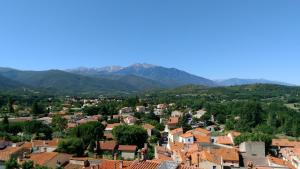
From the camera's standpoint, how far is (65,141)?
4650 centimetres

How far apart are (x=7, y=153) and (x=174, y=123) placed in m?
49.8

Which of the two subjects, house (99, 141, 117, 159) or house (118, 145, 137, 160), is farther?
house (99, 141, 117, 159)

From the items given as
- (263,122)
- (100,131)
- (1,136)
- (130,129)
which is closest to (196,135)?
(130,129)

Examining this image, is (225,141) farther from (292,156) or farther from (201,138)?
(292,156)

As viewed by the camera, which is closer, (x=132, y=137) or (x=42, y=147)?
(x=42, y=147)

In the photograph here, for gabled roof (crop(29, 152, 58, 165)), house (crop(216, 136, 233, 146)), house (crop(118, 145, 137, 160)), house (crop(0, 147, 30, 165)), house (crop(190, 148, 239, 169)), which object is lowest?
house (crop(118, 145, 137, 160))

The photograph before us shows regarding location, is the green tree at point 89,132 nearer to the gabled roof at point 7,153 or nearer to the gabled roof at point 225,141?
the gabled roof at point 7,153

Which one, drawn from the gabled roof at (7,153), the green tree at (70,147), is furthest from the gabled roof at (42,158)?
the green tree at (70,147)

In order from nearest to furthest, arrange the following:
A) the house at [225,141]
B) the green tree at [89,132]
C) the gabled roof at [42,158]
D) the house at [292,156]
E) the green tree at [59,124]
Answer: the gabled roof at [42,158]
the house at [292,156]
the house at [225,141]
the green tree at [89,132]
the green tree at [59,124]

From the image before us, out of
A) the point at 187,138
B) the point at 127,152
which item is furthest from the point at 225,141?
the point at 127,152

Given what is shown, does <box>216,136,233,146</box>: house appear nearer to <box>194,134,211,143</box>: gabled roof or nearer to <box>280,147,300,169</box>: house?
<box>194,134,211,143</box>: gabled roof

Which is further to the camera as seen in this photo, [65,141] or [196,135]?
[196,135]

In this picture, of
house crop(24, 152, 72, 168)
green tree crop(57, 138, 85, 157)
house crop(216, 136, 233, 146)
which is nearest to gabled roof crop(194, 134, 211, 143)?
house crop(216, 136, 233, 146)

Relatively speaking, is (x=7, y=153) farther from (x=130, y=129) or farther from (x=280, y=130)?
(x=280, y=130)
